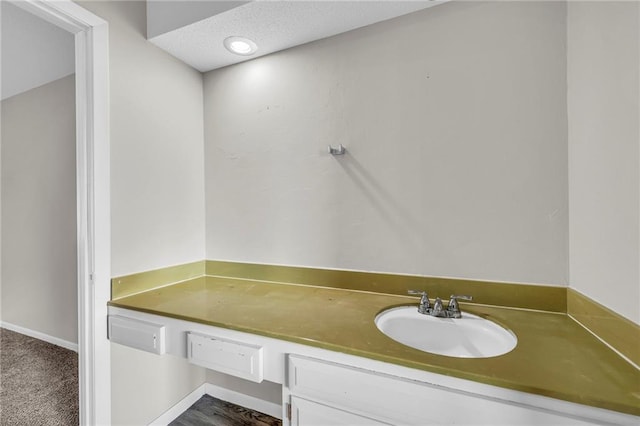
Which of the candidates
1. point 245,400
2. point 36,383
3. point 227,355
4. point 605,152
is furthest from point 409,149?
point 36,383

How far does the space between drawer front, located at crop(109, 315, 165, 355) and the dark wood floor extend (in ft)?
2.42

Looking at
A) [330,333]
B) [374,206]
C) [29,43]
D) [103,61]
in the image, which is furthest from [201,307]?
[29,43]

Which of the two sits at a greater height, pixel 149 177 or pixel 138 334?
pixel 149 177

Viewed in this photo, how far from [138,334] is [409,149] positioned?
1.48 m

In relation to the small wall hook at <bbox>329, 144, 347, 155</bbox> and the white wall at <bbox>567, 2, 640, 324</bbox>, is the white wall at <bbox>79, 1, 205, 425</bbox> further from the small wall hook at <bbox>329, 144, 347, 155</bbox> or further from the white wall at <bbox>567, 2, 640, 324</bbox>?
the white wall at <bbox>567, 2, 640, 324</bbox>

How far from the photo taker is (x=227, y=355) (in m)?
1.09

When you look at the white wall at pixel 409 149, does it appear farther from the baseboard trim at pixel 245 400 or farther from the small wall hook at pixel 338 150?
the baseboard trim at pixel 245 400

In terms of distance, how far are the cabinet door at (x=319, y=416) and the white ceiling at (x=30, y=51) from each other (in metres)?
2.53

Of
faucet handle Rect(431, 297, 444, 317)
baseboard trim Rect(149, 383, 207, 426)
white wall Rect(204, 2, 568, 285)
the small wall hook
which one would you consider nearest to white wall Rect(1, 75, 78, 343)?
baseboard trim Rect(149, 383, 207, 426)

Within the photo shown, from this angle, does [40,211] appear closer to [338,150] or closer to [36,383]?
[36,383]

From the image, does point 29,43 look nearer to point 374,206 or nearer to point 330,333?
point 374,206

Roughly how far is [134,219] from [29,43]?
66.2 inches

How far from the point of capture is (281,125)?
1.69 metres

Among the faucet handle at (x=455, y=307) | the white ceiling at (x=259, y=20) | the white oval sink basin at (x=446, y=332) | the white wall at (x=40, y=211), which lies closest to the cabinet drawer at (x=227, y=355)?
the white oval sink basin at (x=446, y=332)
